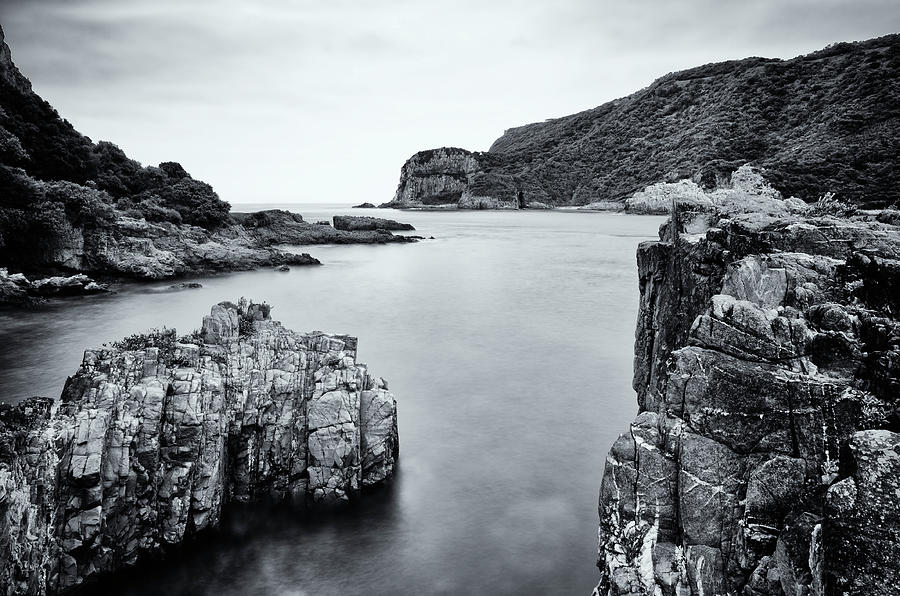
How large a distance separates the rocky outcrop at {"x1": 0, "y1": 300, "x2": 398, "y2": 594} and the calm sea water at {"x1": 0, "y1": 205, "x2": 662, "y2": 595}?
79 cm

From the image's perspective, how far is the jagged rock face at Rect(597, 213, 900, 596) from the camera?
5.45 meters

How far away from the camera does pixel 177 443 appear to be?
1072 centimetres

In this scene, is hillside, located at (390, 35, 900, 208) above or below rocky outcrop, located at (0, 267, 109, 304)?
above

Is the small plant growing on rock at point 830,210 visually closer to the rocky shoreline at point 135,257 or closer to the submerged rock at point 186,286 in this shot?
the rocky shoreline at point 135,257

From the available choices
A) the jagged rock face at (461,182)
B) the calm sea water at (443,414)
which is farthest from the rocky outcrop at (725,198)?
the jagged rock face at (461,182)

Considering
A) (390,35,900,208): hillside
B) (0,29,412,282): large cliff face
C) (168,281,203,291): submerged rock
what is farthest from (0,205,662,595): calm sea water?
(390,35,900,208): hillside

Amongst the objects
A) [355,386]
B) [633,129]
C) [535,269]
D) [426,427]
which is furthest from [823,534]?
[633,129]

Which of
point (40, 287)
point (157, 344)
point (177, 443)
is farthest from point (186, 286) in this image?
point (177, 443)

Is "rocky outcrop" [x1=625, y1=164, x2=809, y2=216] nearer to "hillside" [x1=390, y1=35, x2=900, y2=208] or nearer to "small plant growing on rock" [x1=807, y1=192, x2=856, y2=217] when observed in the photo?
"small plant growing on rock" [x1=807, y1=192, x2=856, y2=217]

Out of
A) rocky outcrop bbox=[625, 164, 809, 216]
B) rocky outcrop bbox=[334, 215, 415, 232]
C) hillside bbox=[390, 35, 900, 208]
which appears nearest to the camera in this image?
rocky outcrop bbox=[625, 164, 809, 216]

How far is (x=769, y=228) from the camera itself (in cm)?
955

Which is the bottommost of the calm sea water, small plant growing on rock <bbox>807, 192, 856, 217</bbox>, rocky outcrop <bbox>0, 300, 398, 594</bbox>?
the calm sea water

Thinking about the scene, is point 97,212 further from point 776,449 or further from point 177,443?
point 776,449

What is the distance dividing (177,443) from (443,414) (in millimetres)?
9311
